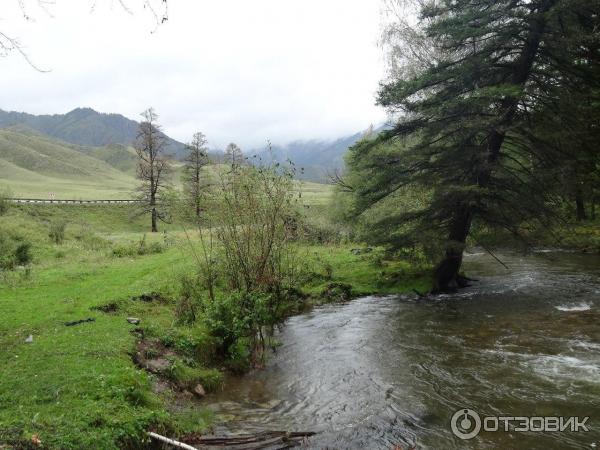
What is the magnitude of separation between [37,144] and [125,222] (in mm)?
147138

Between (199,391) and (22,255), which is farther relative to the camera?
(22,255)

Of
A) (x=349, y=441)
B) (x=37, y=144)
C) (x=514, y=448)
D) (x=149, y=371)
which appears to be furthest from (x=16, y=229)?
(x=37, y=144)

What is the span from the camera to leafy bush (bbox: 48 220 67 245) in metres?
32.0

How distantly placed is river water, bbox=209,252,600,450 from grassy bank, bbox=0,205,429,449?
1288mm

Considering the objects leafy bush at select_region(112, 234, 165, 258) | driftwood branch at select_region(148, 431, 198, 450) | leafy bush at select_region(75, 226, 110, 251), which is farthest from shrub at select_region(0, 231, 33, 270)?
driftwood branch at select_region(148, 431, 198, 450)

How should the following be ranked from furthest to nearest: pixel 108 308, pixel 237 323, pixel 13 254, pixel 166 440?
1. pixel 13 254
2. pixel 108 308
3. pixel 237 323
4. pixel 166 440

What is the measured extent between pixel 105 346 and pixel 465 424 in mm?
7864

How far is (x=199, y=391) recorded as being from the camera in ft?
32.0

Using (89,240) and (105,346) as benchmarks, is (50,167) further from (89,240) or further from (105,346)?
(105,346)

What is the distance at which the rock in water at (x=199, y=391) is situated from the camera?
31.8 ft

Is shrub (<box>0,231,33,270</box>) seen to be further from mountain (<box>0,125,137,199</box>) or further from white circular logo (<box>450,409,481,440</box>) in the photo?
mountain (<box>0,125,137,199</box>)

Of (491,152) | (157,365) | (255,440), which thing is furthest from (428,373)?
(491,152)

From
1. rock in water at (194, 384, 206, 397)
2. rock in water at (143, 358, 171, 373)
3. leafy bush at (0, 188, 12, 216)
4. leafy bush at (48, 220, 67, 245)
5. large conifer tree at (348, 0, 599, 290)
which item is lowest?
rock in water at (194, 384, 206, 397)

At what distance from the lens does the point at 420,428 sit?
25.7 feet
